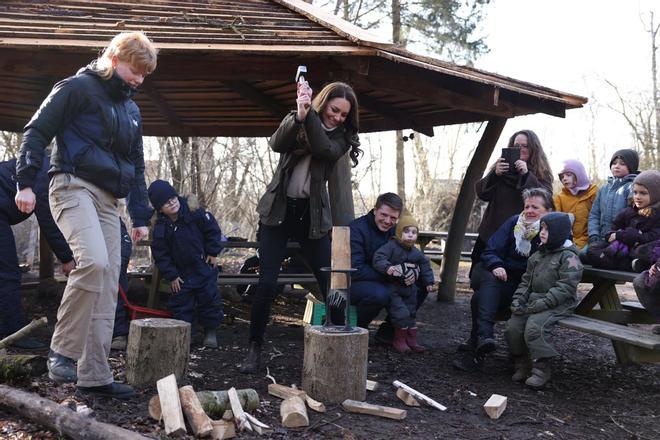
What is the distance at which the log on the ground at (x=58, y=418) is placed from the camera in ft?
9.73

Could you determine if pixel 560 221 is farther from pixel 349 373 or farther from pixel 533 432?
pixel 349 373

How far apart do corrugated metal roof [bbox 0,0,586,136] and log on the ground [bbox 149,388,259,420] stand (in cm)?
272

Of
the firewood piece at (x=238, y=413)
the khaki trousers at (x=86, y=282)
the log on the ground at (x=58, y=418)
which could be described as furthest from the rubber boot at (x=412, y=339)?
the log on the ground at (x=58, y=418)

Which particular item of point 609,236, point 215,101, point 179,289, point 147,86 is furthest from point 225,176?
point 609,236

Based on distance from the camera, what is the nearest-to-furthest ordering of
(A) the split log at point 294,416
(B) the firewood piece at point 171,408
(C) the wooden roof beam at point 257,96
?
(B) the firewood piece at point 171,408, (A) the split log at point 294,416, (C) the wooden roof beam at point 257,96

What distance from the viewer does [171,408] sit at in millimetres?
3322

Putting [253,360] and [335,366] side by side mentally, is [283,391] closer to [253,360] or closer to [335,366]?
[335,366]

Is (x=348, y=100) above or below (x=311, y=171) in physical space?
above

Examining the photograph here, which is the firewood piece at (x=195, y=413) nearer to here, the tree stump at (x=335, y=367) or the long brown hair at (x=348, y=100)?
the tree stump at (x=335, y=367)

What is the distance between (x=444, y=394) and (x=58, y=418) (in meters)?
2.47

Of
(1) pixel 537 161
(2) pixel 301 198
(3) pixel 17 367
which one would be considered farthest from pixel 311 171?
(1) pixel 537 161

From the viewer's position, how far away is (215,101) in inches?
345

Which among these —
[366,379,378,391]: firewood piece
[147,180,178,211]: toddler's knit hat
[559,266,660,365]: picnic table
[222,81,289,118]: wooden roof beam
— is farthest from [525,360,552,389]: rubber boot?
[222,81,289,118]: wooden roof beam

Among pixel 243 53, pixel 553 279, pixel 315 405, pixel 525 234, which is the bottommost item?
pixel 315 405
